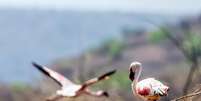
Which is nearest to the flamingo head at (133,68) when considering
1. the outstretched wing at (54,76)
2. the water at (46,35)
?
the outstretched wing at (54,76)

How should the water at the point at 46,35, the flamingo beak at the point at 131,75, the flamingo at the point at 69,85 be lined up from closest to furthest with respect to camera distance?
the flamingo beak at the point at 131,75 → the flamingo at the point at 69,85 → the water at the point at 46,35

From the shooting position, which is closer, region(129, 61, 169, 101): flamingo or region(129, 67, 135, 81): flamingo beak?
region(129, 61, 169, 101): flamingo

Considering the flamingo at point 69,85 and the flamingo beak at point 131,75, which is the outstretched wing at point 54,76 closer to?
the flamingo at point 69,85

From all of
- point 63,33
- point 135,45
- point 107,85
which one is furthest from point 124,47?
point 107,85

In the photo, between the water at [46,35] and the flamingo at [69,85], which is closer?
the flamingo at [69,85]

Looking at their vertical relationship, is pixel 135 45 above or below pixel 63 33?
below

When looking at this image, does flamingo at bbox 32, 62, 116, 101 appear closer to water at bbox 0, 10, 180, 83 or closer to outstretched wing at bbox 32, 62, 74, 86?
outstretched wing at bbox 32, 62, 74, 86

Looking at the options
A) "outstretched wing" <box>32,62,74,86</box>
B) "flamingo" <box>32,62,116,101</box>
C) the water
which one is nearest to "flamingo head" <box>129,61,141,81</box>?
"flamingo" <box>32,62,116,101</box>

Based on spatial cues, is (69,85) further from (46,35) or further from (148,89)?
(46,35)

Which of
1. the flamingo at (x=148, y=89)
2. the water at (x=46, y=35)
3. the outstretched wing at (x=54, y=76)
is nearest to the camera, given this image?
the flamingo at (x=148, y=89)

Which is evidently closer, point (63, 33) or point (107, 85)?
point (107, 85)

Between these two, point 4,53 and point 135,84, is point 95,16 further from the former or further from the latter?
point 135,84
